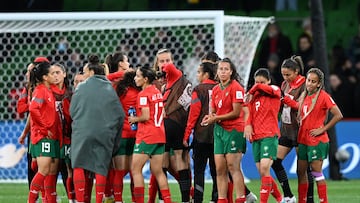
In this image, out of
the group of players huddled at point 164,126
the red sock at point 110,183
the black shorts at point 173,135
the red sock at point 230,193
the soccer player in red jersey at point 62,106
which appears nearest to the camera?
the group of players huddled at point 164,126

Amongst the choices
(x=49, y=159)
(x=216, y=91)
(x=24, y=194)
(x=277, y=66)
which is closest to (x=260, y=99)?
(x=216, y=91)

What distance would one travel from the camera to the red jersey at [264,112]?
14.1 m

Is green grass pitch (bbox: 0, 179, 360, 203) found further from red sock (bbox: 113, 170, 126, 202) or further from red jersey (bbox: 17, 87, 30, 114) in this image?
red sock (bbox: 113, 170, 126, 202)

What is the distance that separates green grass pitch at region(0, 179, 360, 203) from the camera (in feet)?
53.8

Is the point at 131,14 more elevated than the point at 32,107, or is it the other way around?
the point at 131,14

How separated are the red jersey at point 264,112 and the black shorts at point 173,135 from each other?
114 centimetres

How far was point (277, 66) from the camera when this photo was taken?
23.0m

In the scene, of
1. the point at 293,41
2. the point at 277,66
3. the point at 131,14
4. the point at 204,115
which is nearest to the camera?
the point at 204,115

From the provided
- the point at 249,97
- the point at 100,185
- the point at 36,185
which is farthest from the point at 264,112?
the point at 36,185

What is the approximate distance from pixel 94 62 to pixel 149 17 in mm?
6405

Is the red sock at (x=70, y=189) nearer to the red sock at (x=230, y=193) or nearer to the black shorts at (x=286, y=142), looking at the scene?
the red sock at (x=230, y=193)

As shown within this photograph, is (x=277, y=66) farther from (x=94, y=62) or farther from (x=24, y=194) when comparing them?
(x=94, y=62)

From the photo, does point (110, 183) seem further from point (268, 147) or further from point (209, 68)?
point (268, 147)

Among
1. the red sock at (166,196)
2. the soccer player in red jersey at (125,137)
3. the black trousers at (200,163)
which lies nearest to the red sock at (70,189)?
the soccer player in red jersey at (125,137)
